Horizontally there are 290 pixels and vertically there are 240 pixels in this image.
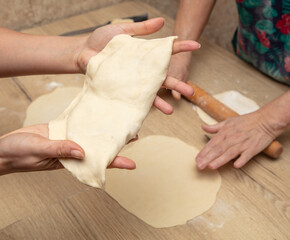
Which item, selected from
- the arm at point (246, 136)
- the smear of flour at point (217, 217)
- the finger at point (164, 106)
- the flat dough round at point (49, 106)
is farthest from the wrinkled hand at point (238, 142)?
the flat dough round at point (49, 106)

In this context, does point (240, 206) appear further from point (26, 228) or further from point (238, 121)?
point (26, 228)

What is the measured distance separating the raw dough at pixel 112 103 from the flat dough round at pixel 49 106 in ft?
1.45

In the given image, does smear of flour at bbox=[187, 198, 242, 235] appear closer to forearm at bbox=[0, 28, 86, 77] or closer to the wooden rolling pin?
the wooden rolling pin

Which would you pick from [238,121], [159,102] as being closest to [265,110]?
[238,121]

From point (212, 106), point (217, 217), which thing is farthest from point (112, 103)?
point (212, 106)

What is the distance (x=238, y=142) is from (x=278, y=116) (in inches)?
6.3

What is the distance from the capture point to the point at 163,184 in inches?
45.8

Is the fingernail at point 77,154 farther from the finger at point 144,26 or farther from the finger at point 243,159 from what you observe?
the finger at point 243,159

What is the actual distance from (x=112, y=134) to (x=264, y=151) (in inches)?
24.2

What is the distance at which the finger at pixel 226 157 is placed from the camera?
1154 millimetres

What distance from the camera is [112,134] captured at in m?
0.87

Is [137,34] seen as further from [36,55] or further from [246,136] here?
[246,136]

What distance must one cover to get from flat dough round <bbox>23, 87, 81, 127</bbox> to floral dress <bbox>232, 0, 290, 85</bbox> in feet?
2.54

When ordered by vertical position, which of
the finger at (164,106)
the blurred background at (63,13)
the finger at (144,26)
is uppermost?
the finger at (144,26)
